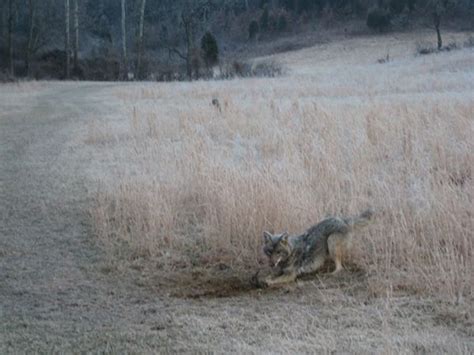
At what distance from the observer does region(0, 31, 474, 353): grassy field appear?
169 inches

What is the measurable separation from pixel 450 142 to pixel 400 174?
5.09 ft

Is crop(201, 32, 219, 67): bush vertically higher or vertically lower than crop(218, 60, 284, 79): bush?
higher

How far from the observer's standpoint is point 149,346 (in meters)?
4.12

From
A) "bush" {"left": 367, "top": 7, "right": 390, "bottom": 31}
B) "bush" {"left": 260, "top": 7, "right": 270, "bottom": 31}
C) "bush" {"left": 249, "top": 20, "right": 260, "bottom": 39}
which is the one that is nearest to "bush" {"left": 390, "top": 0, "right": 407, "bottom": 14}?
"bush" {"left": 367, "top": 7, "right": 390, "bottom": 31}

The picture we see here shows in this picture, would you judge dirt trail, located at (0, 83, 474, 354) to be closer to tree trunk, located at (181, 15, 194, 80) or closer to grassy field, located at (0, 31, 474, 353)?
grassy field, located at (0, 31, 474, 353)

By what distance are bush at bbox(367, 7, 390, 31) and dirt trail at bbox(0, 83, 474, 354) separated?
55989 mm

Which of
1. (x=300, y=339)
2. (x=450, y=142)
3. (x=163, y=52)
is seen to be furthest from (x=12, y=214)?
(x=163, y=52)

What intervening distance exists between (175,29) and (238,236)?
2019 inches

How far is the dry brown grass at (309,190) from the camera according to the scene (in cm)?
557

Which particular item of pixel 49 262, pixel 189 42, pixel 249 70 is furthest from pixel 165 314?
pixel 189 42

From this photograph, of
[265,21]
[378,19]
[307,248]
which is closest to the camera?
[307,248]

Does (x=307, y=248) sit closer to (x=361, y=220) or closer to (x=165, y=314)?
(x=361, y=220)

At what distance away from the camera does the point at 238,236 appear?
243 inches

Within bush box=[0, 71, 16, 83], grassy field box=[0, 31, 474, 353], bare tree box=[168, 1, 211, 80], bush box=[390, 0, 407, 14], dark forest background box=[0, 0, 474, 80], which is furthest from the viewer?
bush box=[390, 0, 407, 14]
